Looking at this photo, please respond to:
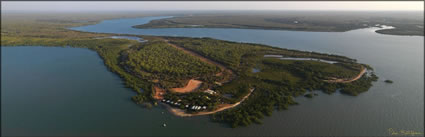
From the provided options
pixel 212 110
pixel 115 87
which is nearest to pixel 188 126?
pixel 212 110

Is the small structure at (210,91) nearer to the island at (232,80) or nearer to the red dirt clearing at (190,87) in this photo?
the island at (232,80)

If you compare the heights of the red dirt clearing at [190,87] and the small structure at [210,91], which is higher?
the red dirt clearing at [190,87]

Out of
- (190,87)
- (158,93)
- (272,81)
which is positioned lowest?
(158,93)

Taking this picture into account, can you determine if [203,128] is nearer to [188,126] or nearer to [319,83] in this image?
[188,126]

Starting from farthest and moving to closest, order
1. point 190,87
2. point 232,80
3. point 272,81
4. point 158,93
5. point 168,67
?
point 168,67 < point 232,80 < point 272,81 < point 190,87 < point 158,93

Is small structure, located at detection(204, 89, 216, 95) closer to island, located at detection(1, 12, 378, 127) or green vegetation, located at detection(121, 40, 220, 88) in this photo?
island, located at detection(1, 12, 378, 127)

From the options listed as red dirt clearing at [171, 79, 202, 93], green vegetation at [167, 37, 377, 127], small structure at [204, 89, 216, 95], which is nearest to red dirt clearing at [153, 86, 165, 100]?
red dirt clearing at [171, 79, 202, 93]

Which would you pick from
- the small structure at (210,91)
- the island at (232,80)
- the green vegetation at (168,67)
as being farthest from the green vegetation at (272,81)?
the green vegetation at (168,67)

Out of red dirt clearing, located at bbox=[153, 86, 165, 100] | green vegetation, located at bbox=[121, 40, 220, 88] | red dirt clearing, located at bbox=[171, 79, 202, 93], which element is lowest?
red dirt clearing, located at bbox=[153, 86, 165, 100]

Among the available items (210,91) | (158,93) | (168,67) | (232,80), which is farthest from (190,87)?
(168,67)

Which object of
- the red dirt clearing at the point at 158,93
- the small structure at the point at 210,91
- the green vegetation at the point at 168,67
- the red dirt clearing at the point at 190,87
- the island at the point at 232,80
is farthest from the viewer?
the green vegetation at the point at 168,67

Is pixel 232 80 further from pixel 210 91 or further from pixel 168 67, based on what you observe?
pixel 168 67

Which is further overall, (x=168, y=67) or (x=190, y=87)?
(x=168, y=67)
